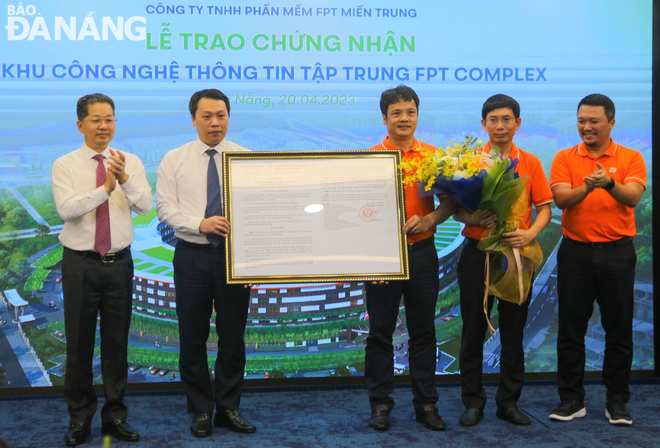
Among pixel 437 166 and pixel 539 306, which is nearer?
pixel 437 166

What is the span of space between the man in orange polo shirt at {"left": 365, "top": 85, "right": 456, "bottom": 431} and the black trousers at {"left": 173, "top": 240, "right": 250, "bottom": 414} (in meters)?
0.71

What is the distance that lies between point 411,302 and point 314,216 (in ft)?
2.26

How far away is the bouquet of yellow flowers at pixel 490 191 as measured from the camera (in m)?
2.82

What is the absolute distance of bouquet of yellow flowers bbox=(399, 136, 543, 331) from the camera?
282cm

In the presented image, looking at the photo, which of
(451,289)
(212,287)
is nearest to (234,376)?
(212,287)

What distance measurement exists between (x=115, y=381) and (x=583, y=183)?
271 cm

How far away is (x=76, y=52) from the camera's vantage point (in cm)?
380

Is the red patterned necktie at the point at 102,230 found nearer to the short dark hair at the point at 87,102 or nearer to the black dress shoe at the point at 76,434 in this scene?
the short dark hair at the point at 87,102

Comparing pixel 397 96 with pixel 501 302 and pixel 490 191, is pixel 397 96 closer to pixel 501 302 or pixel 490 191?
pixel 490 191

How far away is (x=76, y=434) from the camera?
2896 millimetres

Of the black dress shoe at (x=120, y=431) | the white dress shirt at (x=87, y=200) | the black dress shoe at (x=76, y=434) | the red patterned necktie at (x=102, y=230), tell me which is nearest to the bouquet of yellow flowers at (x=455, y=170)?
the white dress shirt at (x=87, y=200)

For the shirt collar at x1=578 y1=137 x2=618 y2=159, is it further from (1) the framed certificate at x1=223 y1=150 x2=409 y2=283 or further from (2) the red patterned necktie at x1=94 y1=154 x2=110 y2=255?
(2) the red patterned necktie at x1=94 y1=154 x2=110 y2=255

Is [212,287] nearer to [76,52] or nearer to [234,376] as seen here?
[234,376]

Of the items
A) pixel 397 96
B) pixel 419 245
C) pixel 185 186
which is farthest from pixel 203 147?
pixel 419 245
